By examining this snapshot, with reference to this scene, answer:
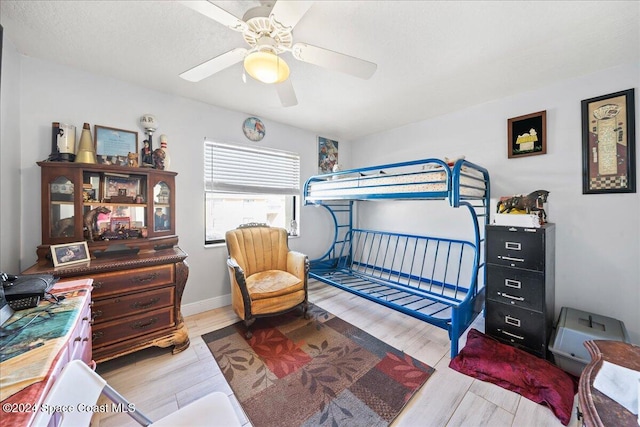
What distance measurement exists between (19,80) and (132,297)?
76.5 inches

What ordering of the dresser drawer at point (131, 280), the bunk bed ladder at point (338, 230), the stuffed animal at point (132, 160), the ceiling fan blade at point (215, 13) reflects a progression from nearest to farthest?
the ceiling fan blade at point (215, 13) → the dresser drawer at point (131, 280) → the stuffed animal at point (132, 160) → the bunk bed ladder at point (338, 230)

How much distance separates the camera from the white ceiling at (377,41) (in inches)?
53.7

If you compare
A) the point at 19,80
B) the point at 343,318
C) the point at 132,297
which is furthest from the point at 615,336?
the point at 19,80

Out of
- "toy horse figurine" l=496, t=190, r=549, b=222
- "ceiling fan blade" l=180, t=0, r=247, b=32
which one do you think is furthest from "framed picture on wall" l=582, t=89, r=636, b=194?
"ceiling fan blade" l=180, t=0, r=247, b=32

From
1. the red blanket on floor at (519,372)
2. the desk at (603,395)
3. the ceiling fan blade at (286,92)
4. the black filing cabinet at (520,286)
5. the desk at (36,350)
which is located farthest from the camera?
the black filing cabinet at (520,286)

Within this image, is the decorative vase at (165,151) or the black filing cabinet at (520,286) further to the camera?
the decorative vase at (165,151)

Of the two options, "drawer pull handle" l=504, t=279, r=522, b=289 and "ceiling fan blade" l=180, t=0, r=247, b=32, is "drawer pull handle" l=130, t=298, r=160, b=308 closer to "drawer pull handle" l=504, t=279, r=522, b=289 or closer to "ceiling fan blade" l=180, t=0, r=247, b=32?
"ceiling fan blade" l=180, t=0, r=247, b=32

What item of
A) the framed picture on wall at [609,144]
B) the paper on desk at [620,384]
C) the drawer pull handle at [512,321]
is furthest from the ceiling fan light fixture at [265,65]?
the framed picture on wall at [609,144]

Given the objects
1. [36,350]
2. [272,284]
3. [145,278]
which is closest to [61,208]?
[145,278]

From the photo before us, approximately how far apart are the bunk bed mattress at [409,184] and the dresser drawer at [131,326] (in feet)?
6.85

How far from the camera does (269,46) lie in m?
1.26

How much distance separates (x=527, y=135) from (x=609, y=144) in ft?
1.85

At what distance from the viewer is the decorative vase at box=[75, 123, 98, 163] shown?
188 centimetres

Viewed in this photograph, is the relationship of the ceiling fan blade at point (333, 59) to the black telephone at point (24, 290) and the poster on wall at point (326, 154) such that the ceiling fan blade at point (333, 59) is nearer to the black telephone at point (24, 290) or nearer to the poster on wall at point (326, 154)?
the black telephone at point (24, 290)
